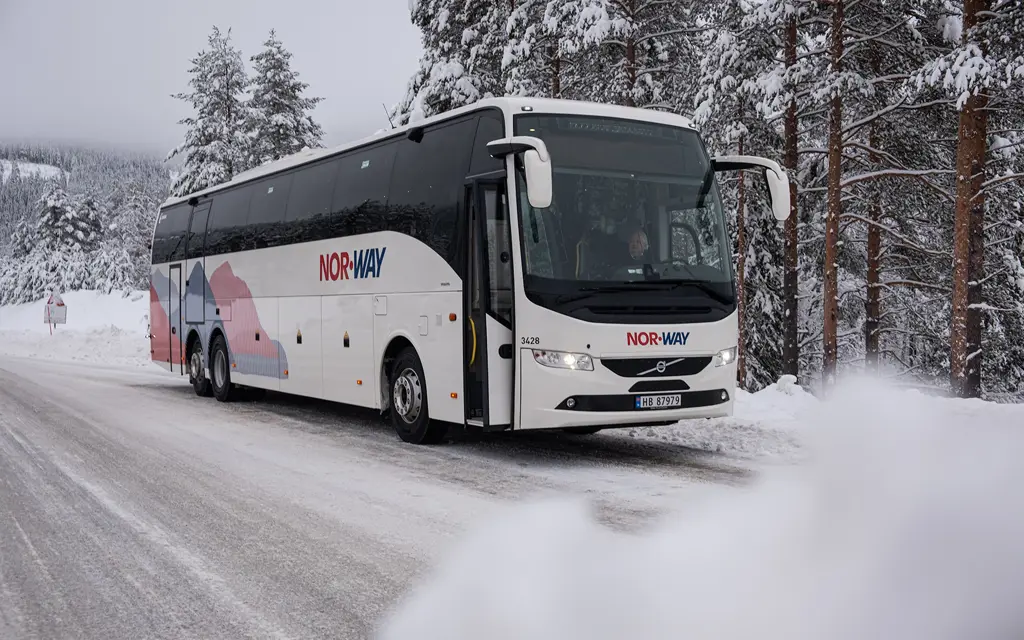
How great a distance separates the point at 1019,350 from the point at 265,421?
1995cm

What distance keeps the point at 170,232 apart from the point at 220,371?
15.1 ft

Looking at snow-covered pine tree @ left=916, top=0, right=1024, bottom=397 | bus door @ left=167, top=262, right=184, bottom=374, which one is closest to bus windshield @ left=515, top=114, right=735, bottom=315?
snow-covered pine tree @ left=916, top=0, right=1024, bottom=397

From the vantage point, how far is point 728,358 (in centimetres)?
961

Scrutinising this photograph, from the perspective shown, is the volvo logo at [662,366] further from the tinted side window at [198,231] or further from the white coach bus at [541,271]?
the tinted side window at [198,231]

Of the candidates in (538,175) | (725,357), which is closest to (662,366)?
(725,357)

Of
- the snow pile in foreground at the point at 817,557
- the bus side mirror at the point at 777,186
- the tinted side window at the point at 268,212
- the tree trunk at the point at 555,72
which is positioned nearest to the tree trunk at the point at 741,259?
the tree trunk at the point at 555,72

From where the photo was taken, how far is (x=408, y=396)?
10781 mm

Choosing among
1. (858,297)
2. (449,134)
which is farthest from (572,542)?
(858,297)

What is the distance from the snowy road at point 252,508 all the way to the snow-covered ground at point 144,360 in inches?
22.1

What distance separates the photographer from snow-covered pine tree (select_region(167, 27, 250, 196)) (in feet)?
144

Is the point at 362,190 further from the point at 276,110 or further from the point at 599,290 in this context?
the point at 276,110

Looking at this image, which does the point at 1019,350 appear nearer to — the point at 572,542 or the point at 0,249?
the point at 572,542

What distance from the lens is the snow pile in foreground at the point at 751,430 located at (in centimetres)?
966

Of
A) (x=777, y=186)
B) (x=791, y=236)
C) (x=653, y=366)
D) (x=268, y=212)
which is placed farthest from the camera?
(x=791, y=236)
